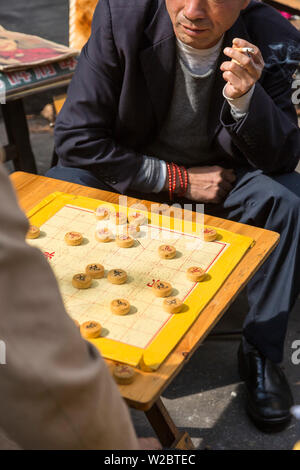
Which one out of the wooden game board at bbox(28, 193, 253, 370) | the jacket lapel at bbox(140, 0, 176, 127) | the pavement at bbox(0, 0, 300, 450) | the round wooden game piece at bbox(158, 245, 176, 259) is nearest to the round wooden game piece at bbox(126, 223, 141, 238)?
the wooden game board at bbox(28, 193, 253, 370)

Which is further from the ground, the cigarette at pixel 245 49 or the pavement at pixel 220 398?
the cigarette at pixel 245 49

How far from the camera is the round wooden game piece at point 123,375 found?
4.77ft

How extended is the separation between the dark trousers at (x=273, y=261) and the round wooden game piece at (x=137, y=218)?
0.42m

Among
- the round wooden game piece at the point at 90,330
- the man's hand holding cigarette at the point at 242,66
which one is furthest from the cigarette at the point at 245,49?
the round wooden game piece at the point at 90,330

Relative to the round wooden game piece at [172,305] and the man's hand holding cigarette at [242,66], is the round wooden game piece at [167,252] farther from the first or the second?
A: the man's hand holding cigarette at [242,66]

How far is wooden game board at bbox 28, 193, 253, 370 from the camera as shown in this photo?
1.58 metres

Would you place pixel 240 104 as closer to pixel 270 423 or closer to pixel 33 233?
pixel 33 233

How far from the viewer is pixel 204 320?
166 centimetres

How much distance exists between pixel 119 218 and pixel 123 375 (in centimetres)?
69

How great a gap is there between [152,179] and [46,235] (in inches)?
26.4

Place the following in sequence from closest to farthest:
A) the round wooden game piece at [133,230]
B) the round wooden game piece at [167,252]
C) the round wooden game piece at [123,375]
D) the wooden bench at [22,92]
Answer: the round wooden game piece at [123,375], the round wooden game piece at [167,252], the round wooden game piece at [133,230], the wooden bench at [22,92]

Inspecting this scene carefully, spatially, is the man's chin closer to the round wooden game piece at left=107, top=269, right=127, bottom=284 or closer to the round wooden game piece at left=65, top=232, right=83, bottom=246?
the round wooden game piece at left=65, top=232, right=83, bottom=246
